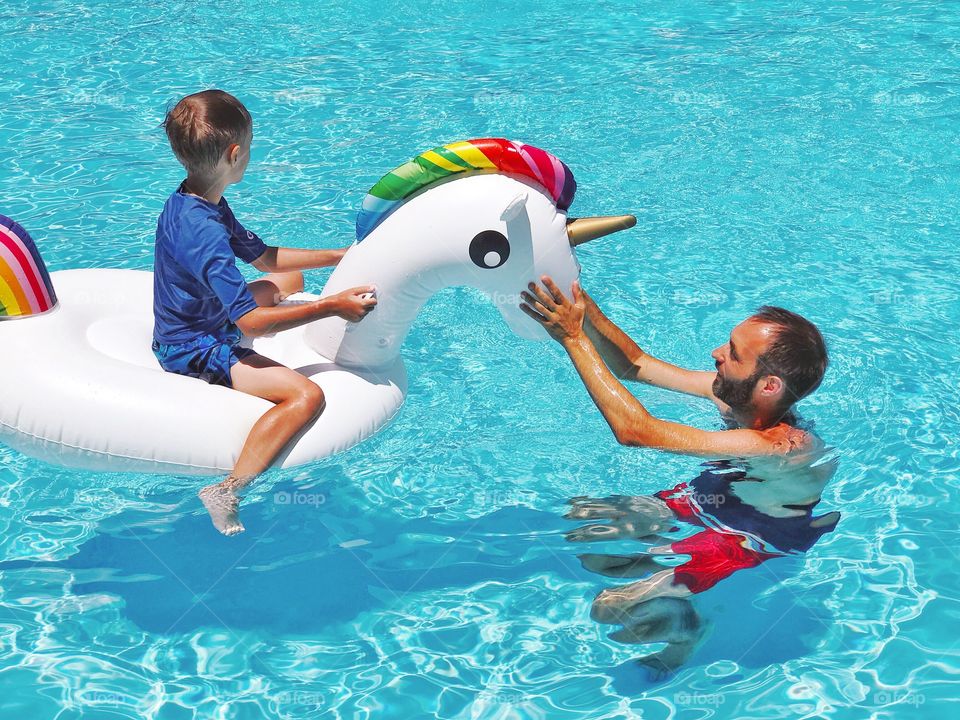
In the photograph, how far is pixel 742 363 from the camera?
10.9 ft

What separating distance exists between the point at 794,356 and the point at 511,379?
5.47ft

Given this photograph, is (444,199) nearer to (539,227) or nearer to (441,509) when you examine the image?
(539,227)

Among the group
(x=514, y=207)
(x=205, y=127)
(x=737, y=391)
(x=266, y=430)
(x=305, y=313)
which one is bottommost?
(x=266, y=430)

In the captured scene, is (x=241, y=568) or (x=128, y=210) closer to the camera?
(x=241, y=568)

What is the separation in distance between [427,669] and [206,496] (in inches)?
35.2

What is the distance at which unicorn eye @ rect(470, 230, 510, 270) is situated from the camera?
10.6 ft

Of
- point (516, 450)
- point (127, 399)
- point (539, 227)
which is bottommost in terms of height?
point (516, 450)

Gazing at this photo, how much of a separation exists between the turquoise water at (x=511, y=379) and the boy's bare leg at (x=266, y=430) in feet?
1.51

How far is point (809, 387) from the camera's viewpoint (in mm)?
3285

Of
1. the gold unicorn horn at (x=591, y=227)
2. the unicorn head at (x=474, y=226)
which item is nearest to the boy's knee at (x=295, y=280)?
the unicorn head at (x=474, y=226)

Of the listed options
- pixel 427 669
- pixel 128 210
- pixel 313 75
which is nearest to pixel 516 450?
pixel 427 669

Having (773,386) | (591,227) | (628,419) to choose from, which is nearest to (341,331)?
(591,227)

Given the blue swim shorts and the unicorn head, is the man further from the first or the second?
the blue swim shorts

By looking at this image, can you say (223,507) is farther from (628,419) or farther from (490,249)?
(628,419)
